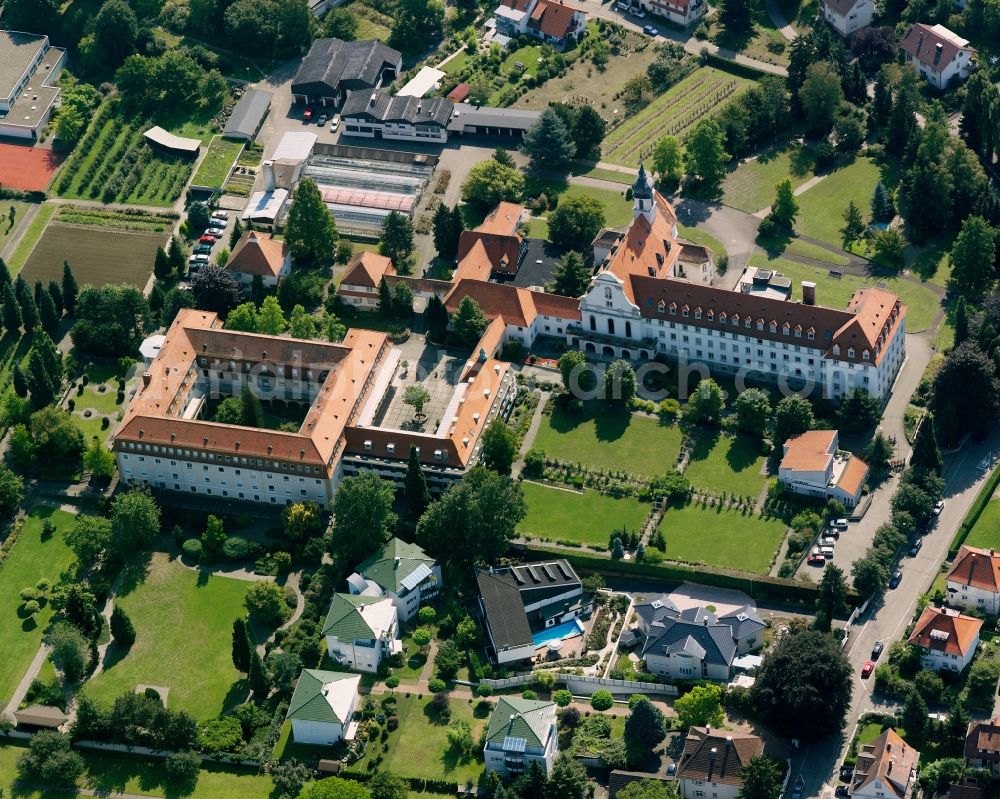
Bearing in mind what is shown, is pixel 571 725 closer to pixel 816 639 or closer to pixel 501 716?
pixel 501 716

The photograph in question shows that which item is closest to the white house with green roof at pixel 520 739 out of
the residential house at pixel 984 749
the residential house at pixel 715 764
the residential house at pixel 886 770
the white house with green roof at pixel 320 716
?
the residential house at pixel 715 764

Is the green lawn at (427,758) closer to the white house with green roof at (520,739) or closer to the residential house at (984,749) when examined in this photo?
the white house with green roof at (520,739)

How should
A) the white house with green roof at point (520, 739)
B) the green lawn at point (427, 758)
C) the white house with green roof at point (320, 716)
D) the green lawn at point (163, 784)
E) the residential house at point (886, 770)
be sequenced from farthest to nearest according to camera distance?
the white house with green roof at point (320, 716) < the green lawn at point (163, 784) < the green lawn at point (427, 758) < the white house with green roof at point (520, 739) < the residential house at point (886, 770)

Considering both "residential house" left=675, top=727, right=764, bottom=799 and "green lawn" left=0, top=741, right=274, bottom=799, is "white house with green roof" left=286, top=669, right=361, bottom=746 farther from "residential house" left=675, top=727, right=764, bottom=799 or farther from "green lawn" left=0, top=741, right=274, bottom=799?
"residential house" left=675, top=727, right=764, bottom=799

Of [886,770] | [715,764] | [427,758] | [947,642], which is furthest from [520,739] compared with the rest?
[947,642]

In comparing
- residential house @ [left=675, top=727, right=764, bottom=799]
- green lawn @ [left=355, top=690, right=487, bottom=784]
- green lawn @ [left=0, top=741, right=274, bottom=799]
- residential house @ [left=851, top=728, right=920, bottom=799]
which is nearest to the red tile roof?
residential house @ [left=851, top=728, right=920, bottom=799]

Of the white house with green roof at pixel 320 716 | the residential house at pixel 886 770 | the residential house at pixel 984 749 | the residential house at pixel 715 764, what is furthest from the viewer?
the white house with green roof at pixel 320 716
